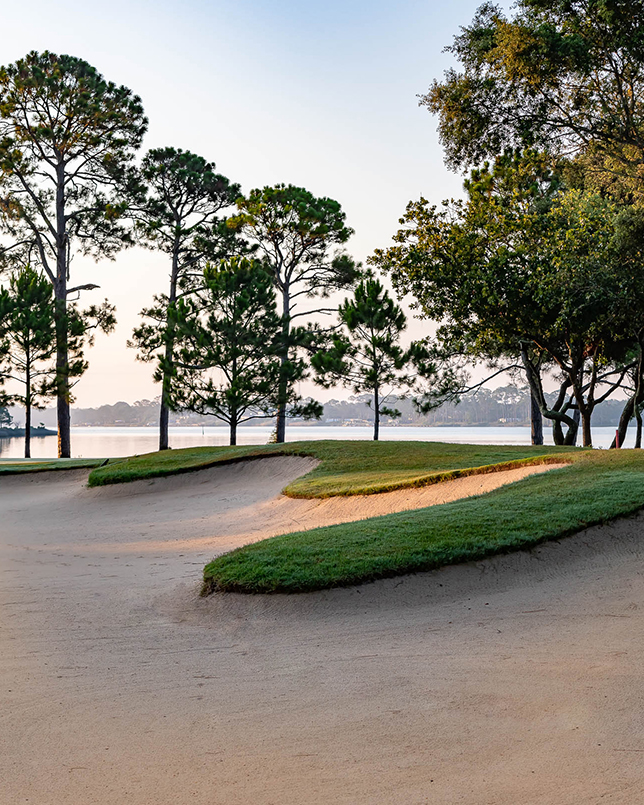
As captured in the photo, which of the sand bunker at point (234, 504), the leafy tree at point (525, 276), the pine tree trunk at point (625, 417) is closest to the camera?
the sand bunker at point (234, 504)

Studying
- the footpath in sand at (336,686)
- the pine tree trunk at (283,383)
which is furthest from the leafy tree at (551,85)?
the pine tree trunk at (283,383)

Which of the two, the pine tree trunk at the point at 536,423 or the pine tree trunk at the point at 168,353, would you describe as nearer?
the pine tree trunk at the point at 536,423

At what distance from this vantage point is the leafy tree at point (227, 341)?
3173cm

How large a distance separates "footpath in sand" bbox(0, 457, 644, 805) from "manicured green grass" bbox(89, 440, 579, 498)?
514 centimetres

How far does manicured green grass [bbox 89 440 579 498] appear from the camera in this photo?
42.9ft

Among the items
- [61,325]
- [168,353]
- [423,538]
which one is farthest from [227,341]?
[423,538]

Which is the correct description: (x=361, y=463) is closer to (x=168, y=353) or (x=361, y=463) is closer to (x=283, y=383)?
(x=283, y=383)

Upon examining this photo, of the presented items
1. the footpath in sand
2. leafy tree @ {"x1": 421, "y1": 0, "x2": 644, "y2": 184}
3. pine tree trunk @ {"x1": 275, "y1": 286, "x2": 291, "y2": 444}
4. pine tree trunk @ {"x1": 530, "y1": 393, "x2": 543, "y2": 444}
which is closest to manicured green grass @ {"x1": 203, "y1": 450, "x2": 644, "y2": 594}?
the footpath in sand

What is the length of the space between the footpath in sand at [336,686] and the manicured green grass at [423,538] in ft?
0.59

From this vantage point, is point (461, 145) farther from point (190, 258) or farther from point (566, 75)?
point (190, 258)

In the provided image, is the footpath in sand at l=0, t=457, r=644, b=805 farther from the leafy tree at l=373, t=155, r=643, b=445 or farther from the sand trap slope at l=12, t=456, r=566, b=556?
the leafy tree at l=373, t=155, r=643, b=445

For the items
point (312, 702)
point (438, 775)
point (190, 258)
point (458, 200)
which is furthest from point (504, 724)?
point (190, 258)

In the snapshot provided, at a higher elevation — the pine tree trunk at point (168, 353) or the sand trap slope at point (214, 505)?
the pine tree trunk at point (168, 353)

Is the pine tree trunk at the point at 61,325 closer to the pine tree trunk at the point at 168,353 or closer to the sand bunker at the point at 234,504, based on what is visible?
the pine tree trunk at the point at 168,353
